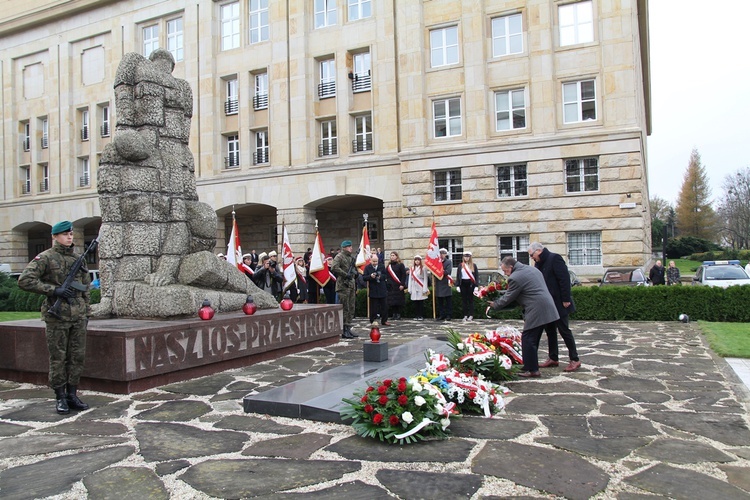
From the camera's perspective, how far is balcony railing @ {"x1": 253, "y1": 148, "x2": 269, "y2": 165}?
29.7 metres

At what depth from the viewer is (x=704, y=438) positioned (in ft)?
17.1

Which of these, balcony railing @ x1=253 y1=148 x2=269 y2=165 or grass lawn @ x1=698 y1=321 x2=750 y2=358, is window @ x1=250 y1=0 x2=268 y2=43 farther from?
grass lawn @ x1=698 y1=321 x2=750 y2=358

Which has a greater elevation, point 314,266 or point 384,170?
point 384,170

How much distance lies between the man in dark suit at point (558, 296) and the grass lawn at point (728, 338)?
3.14 metres

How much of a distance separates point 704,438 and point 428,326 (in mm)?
10070

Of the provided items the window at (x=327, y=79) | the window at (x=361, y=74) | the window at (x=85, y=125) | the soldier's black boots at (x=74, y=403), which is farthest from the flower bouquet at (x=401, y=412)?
the window at (x=85, y=125)

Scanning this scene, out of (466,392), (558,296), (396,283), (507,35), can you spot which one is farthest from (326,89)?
(466,392)

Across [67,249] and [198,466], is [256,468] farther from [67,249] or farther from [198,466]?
[67,249]

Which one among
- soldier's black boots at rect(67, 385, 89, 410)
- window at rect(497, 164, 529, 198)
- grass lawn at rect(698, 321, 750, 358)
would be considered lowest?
grass lawn at rect(698, 321, 750, 358)

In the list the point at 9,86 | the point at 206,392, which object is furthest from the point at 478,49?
the point at 9,86

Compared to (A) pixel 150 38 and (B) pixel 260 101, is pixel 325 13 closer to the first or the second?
(B) pixel 260 101

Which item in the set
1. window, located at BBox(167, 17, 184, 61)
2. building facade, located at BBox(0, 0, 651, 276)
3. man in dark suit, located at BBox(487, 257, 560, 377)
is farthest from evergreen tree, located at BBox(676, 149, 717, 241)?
man in dark suit, located at BBox(487, 257, 560, 377)

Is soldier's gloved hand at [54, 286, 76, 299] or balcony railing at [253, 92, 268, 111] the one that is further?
balcony railing at [253, 92, 268, 111]

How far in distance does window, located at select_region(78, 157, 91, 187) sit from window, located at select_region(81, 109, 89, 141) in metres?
1.34
